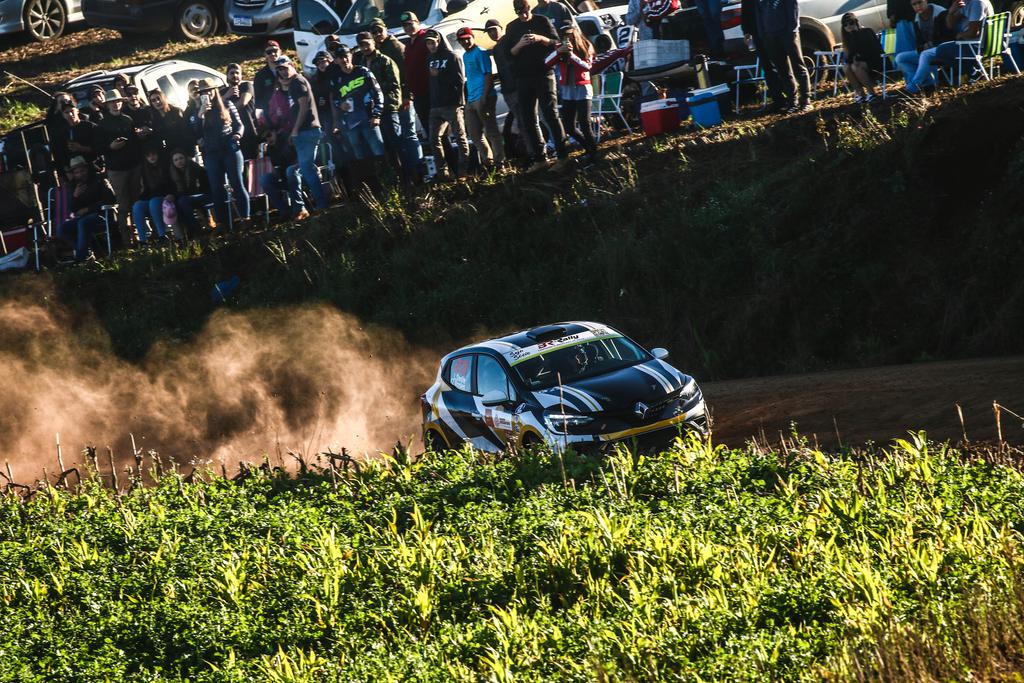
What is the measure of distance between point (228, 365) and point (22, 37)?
2215cm

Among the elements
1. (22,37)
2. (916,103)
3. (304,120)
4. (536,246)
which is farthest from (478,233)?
(22,37)

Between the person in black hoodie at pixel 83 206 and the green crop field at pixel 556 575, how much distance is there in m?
13.0

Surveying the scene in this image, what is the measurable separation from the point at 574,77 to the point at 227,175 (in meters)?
7.10

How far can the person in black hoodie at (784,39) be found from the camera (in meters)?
18.6

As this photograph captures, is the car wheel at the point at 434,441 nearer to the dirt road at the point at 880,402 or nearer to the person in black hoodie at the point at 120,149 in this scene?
the dirt road at the point at 880,402

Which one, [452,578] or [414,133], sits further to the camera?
[414,133]

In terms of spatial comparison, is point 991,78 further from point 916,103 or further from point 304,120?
point 304,120

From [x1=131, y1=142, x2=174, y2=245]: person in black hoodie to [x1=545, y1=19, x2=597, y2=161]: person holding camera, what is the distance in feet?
25.5

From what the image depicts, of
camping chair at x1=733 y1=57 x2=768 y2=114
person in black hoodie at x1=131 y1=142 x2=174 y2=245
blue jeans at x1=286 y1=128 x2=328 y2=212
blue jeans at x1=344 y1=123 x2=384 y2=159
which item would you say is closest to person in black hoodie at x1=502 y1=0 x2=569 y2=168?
blue jeans at x1=344 y1=123 x2=384 y2=159

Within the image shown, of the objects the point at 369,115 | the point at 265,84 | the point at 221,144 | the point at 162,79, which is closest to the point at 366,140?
the point at 369,115

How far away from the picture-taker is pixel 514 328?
20.7m

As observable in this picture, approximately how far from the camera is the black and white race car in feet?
39.8

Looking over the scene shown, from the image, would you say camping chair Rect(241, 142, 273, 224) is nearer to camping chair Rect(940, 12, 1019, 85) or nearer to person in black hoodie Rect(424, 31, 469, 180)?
person in black hoodie Rect(424, 31, 469, 180)

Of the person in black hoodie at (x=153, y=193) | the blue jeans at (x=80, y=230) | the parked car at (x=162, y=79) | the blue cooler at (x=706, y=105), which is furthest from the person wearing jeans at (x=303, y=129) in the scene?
the blue cooler at (x=706, y=105)
